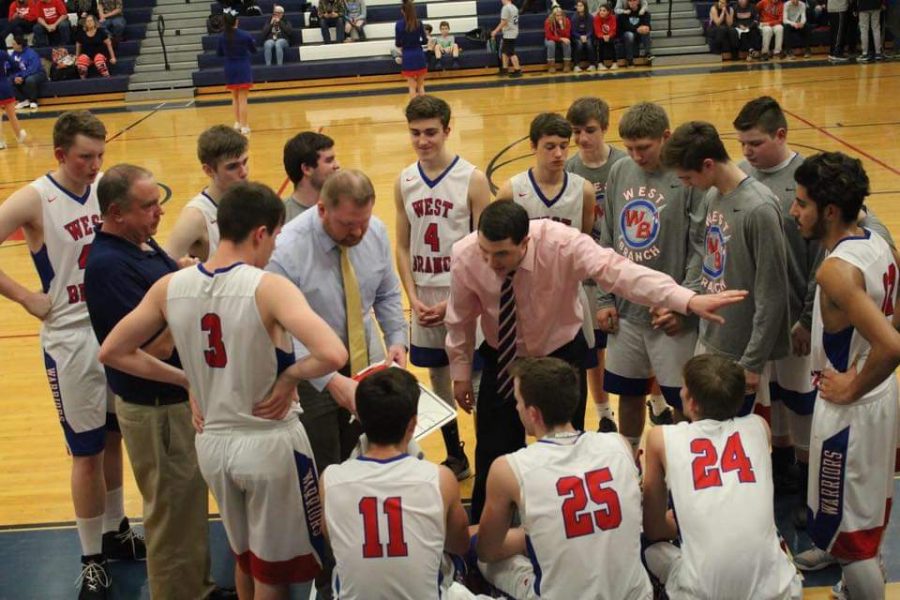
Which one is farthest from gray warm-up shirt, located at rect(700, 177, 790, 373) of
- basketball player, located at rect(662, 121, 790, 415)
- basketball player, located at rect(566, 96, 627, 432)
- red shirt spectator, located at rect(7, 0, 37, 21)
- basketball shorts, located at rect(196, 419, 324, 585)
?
red shirt spectator, located at rect(7, 0, 37, 21)

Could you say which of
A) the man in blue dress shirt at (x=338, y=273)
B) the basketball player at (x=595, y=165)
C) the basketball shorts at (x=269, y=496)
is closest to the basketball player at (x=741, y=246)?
the basketball player at (x=595, y=165)

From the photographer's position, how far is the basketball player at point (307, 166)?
4.76 meters

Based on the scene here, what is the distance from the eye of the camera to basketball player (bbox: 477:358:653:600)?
3.37 meters

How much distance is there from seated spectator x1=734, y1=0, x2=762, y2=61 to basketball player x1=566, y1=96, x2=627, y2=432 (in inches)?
651

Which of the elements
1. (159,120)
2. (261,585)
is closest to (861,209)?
(261,585)

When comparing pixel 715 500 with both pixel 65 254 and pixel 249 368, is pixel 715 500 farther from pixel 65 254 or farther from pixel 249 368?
pixel 65 254

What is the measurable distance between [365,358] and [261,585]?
1150 millimetres

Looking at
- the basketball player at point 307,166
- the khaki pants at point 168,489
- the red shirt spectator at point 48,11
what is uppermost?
the red shirt spectator at point 48,11

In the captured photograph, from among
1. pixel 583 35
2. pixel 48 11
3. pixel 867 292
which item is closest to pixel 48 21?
pixel 48 11

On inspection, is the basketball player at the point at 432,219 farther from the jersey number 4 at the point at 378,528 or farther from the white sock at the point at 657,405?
the jersey number 4 at the point at 378,528

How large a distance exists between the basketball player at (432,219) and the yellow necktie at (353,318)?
2.80 feet

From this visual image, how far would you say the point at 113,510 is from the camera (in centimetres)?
507

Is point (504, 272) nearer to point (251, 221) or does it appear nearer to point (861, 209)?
point (251, 221)

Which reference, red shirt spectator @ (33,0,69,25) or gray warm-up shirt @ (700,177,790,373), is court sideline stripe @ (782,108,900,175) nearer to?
gray warm-up shirt @ (700,177,790,373)
